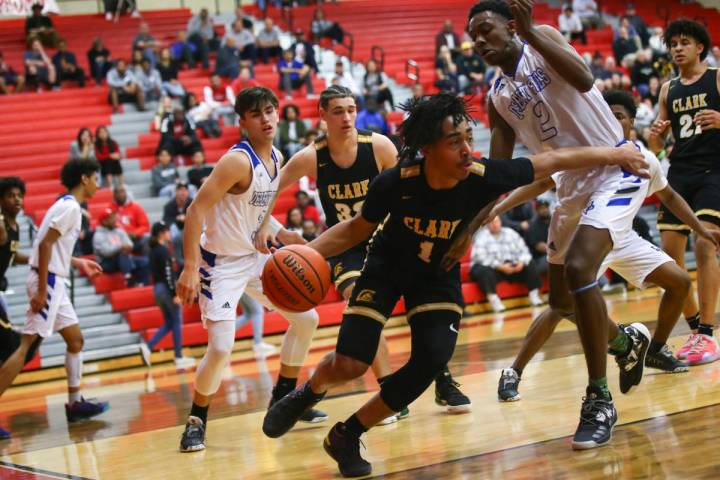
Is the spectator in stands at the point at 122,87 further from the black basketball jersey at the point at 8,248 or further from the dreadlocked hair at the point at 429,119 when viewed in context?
the dreadlocked hair at the point at 429,119

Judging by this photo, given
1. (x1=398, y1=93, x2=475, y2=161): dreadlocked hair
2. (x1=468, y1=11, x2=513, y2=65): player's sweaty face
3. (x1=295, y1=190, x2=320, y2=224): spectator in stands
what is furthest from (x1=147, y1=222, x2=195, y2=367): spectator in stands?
(x1=398, y1=93, x2=475, y2=161): dreadlocked hair

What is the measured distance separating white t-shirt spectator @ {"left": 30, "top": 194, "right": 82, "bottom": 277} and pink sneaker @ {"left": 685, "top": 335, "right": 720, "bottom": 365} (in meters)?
4.75

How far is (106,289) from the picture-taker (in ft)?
42.5

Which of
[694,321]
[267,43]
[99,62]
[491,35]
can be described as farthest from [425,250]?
[267,43]

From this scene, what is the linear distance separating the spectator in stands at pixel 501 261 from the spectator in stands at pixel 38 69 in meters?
8.99

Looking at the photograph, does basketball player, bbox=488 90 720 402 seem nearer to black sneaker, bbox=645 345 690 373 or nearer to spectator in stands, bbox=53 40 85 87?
black sneaker, bbox=645 345 690 373

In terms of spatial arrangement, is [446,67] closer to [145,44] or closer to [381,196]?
[145,44]

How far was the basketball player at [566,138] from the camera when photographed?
4918 millimetres

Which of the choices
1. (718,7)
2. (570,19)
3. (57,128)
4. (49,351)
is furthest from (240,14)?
(718,7)

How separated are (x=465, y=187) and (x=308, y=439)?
1947 mm

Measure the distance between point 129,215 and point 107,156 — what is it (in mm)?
1689

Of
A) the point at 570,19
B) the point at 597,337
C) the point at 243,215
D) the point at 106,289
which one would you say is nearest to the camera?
the point at 597,337

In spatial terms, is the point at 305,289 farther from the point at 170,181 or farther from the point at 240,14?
the point at 240,14

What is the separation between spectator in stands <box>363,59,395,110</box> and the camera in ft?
58.6
